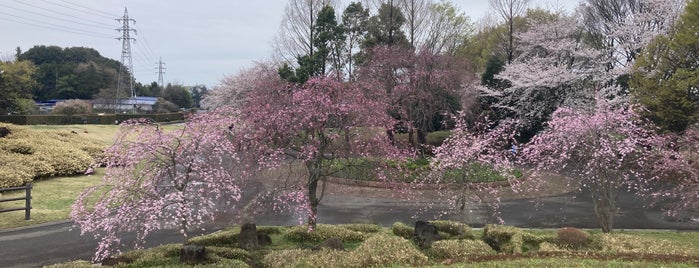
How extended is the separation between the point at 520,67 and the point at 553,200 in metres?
15.4

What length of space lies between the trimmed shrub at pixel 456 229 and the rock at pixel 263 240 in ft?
15.2

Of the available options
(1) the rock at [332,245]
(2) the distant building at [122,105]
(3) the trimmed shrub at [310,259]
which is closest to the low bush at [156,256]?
(3) the trimmed shrub at [310,259]

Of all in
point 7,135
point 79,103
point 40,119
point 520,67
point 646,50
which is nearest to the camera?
point 7,135

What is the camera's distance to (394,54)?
26.7 meters

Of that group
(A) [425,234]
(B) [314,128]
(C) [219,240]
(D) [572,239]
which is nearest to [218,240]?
(C) [219,240]

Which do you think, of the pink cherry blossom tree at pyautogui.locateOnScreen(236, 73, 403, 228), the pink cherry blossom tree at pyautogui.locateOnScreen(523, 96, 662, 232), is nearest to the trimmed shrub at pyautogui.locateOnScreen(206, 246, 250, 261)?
the pink cherry blossom tree at pyautogui.locateOnScreen(236, 73, 403, 228)

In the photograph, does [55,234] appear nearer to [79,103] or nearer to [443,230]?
[443,230]

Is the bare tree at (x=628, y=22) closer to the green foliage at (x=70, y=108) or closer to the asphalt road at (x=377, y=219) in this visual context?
the asphalt road at (x=377, y=219)

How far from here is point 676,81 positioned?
70.6ft

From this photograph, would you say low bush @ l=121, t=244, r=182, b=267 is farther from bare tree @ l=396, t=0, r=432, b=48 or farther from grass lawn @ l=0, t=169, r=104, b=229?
bare tree @ l=396, t=0, r=432, b=48

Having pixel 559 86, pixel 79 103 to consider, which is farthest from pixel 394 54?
pixel 79 103

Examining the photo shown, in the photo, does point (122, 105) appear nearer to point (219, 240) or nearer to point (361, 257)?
point (219, 240)

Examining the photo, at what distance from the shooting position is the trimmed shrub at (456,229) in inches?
444

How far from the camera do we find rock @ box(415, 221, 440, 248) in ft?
35.7
